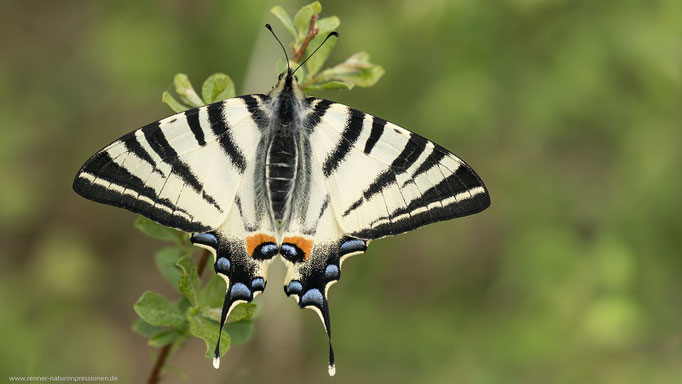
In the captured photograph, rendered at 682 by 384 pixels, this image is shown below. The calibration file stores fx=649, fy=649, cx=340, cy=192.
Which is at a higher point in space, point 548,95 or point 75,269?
point 548,95

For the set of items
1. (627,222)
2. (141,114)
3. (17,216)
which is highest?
(141,114)

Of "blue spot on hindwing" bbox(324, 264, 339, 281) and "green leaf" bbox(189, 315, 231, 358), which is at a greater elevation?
"blue spot on hindwing" bbox(324, 264, 339, 281)

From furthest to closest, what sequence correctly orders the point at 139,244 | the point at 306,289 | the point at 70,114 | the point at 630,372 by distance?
the point at 139,244 → the point at 70,114 → the point at 630,372 → the point at 306,289

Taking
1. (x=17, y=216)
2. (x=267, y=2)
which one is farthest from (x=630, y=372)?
(x=17, y=216)

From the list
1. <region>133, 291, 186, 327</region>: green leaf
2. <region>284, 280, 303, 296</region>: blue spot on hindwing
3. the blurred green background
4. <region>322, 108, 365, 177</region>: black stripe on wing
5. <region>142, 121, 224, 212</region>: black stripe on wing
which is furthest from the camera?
the blurred green background

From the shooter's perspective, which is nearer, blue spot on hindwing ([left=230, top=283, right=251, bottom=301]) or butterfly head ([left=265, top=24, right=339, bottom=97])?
blue spot on hindwing ([left=230, top=283, right=251, bottom=301])

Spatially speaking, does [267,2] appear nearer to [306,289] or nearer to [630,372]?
[306,289]

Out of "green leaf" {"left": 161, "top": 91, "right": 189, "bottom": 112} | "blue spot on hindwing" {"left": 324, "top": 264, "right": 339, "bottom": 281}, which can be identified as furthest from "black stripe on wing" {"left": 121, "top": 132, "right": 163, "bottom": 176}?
"blue spot on hindwing" {"left": 324, "top": 264, "right": 339, "bottom": 281}

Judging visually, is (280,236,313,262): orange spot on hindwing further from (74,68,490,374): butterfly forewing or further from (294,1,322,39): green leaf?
(294,1,322,39): green leaf
